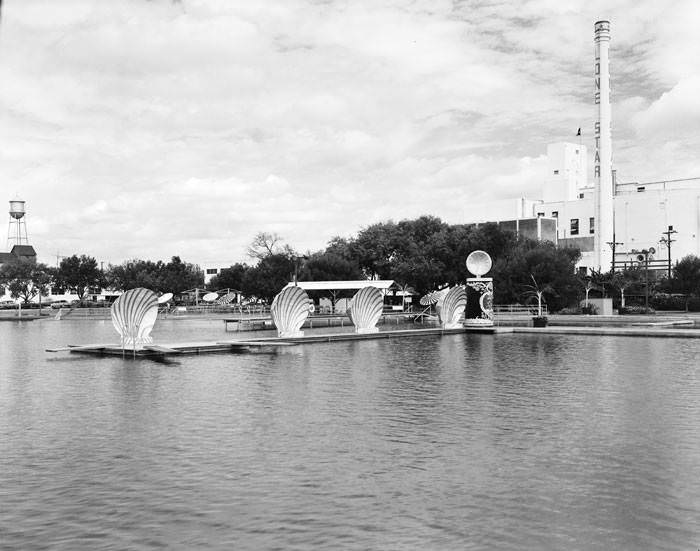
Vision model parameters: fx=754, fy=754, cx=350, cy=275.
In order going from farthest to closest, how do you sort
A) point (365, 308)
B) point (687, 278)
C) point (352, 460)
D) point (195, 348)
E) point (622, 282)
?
point (687, 278) < point (622, 282) < point (365, 308) < point (195, 348) < point (352, 460)

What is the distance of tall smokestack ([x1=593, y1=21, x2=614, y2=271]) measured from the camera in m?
89.7

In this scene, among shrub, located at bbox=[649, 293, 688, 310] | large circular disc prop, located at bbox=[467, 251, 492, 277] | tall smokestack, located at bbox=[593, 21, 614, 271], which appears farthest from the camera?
tall smokestack, located at bbox=[593, 21, 614, 271]

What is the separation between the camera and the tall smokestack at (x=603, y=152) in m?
89.7

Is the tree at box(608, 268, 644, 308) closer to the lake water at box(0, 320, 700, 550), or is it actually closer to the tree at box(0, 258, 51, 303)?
the lake water at box(0, 320, 700, 550)

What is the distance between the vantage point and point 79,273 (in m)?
118

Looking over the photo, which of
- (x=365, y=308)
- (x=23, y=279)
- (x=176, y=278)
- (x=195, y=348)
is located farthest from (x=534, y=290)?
(x=23, y=279)

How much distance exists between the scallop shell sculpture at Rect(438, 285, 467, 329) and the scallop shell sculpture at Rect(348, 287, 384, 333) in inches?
191

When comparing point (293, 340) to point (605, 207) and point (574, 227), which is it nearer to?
point (605, 207)

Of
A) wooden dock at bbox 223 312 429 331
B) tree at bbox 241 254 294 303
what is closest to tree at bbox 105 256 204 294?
tree at bbox 241 254 294 303

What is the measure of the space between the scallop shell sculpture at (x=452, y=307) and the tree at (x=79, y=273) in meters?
86.4

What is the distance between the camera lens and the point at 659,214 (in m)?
100

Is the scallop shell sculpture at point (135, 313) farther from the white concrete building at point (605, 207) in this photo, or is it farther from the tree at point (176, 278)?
the tree at point (176, 278)

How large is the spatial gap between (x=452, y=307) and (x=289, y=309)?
1187 centimetres

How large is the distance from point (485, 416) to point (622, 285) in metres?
55.1
